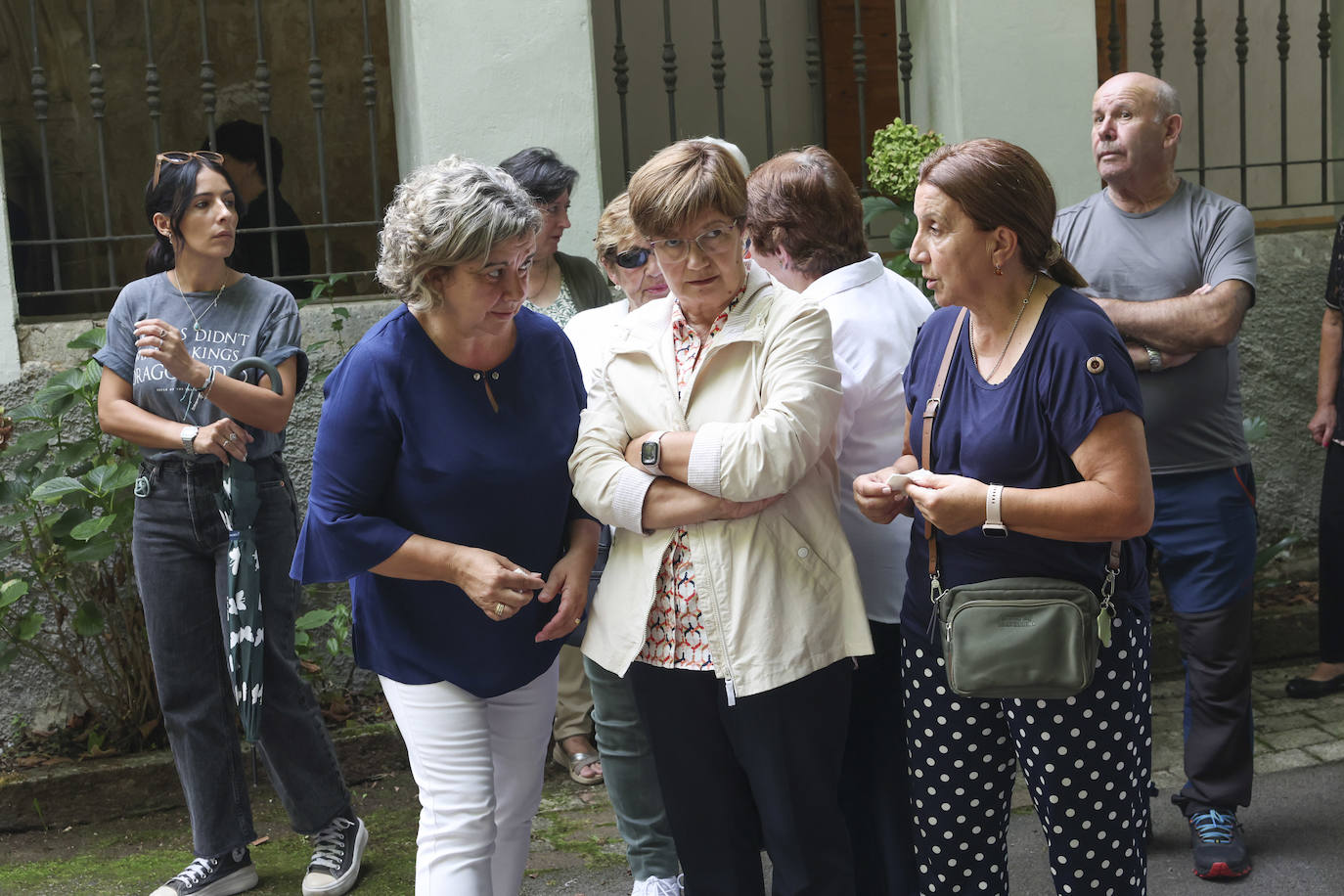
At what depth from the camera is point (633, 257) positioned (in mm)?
3570

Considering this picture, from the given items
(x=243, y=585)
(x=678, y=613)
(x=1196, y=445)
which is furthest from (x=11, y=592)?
(x=1196, y=445)

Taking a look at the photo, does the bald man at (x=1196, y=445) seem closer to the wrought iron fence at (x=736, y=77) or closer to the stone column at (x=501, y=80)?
the stone column at (x=501, y=80)

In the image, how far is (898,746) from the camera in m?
3.15

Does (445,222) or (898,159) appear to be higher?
(898,159)

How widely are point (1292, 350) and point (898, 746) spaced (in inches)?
150

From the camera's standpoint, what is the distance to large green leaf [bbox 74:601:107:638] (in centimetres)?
455

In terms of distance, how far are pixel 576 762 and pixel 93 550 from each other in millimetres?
1779

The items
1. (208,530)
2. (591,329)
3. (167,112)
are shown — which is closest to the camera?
(591,329)

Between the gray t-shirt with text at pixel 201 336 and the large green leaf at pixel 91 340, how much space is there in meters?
0.74

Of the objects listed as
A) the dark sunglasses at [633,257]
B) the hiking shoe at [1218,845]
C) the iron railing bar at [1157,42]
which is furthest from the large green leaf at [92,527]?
the iron railing bar at [1157,42]

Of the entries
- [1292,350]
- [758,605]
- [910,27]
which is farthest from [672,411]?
[1292,350]

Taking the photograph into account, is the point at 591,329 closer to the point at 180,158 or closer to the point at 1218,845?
the point at 180,158

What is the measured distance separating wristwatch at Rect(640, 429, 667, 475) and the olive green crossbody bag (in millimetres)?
625

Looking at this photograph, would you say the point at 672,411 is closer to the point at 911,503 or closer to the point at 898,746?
the point at 911,503
